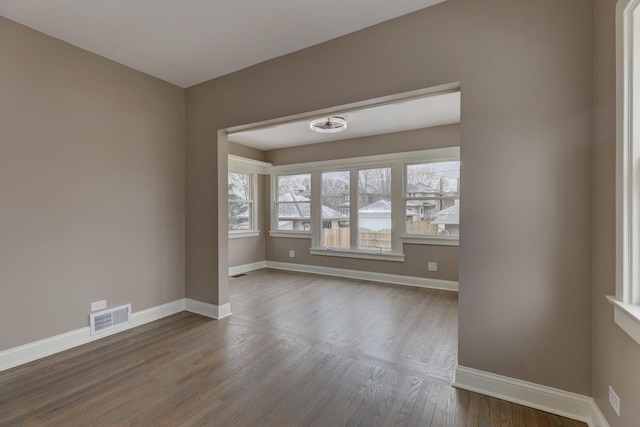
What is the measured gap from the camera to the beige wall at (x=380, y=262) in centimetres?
463

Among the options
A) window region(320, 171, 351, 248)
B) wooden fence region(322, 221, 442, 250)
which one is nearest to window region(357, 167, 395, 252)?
wooden fence region(322, 221, 442, 250)

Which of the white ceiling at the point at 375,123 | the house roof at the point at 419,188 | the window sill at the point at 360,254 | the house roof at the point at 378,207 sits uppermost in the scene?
the white ceiling at the point at 375,123

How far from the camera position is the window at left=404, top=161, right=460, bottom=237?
15.3ft

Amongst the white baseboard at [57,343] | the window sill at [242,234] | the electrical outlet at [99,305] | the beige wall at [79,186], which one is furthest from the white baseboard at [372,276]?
the electrical outlet at [99,305]

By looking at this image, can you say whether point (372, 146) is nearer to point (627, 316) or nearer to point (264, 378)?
point (264, 378)

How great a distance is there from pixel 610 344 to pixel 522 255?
590mm

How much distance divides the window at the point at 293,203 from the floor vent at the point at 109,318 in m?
3.52

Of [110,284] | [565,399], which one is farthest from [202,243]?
[565,399]

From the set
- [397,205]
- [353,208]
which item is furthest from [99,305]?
[397,205]

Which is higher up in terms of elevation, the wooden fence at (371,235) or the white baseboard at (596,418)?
the wooden fence at (371,235)

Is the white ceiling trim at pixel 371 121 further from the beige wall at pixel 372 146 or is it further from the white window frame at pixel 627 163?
the white window frame at pixel 627 163

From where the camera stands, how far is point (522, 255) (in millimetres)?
1887

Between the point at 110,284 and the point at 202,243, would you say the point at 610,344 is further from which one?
the point at 110,284

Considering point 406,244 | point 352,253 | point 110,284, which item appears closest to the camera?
point 110,284
